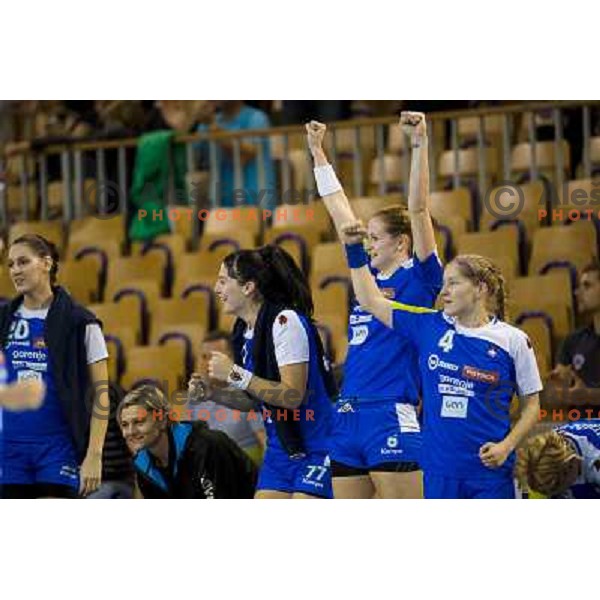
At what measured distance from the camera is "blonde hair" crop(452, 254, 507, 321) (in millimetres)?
8648

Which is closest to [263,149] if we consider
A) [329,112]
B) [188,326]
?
[329,112]

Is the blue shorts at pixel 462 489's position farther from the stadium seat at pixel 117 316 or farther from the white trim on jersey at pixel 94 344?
the stadium seat at pixel 117 316

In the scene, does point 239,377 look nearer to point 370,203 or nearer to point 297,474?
point 297,474

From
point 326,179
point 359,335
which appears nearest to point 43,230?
point 326,179

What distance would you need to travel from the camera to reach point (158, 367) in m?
9.65

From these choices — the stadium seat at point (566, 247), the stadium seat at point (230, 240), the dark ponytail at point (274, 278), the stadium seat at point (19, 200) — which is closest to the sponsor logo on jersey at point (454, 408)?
the dark ponytail at point (274, 278)

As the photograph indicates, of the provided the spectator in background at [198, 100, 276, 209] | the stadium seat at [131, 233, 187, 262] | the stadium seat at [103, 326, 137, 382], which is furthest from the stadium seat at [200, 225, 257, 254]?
the stadium seat at [103, 326, 137, 382]

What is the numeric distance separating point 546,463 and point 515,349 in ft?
1.74

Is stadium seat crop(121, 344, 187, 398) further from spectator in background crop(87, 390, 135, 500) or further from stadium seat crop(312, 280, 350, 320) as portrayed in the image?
stadium seat crop(312, 280, 350, 320)

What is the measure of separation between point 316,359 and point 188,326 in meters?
0.93

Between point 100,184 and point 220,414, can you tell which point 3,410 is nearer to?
point 220,414

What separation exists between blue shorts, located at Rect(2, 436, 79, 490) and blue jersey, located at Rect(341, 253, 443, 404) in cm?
128

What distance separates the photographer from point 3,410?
926 centimetres
